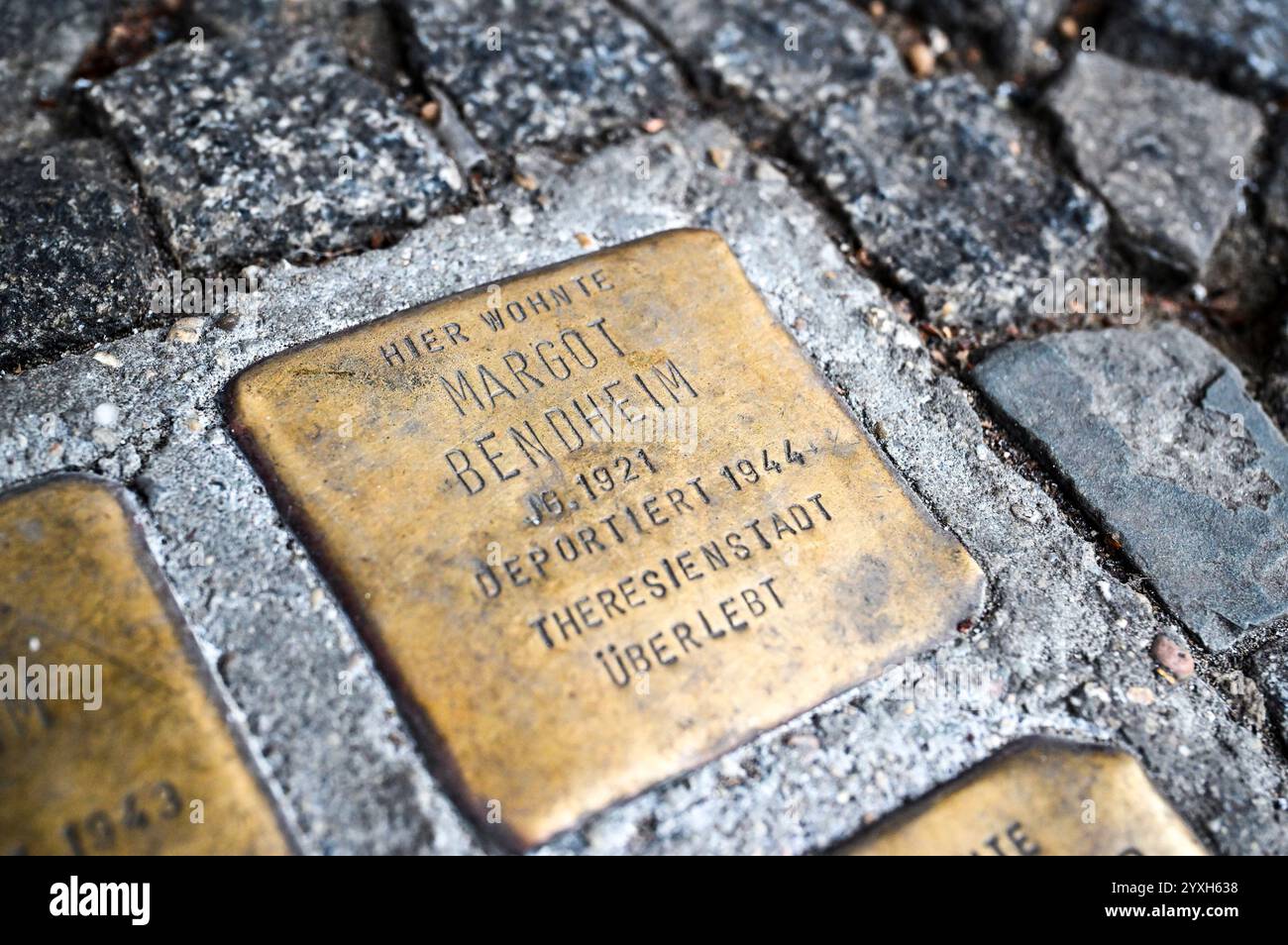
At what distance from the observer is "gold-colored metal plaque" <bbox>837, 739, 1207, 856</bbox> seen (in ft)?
4.53

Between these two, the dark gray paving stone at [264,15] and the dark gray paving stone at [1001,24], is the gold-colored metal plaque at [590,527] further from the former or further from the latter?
the dark gray paving stone at [1001,24]

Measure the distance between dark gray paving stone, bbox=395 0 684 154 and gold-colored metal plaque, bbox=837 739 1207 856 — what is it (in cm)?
146

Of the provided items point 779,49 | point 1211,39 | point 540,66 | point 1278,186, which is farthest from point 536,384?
point 1211,39

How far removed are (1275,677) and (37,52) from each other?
2.58m

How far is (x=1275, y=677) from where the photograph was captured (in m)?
1.66

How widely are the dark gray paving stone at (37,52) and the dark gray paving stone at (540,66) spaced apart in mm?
668

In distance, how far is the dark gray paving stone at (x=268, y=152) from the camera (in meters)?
1.90

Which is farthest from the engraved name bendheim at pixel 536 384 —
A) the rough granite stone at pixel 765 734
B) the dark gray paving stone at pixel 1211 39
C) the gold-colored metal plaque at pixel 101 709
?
the dark gray paving stone at pixel 1211 39

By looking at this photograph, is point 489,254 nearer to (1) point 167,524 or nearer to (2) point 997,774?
(1) point 167,524

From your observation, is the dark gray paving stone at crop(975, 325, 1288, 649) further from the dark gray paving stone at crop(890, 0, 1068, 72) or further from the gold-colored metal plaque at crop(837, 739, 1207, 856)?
the dark gray paving stone at crop(890, 0, 1068, 72)

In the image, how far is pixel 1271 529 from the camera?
1.78 meters

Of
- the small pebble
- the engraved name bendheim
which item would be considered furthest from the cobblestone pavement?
the engraved name bendheim

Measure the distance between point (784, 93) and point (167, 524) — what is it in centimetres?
156

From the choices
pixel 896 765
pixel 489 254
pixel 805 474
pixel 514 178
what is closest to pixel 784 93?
pixel 514 178
